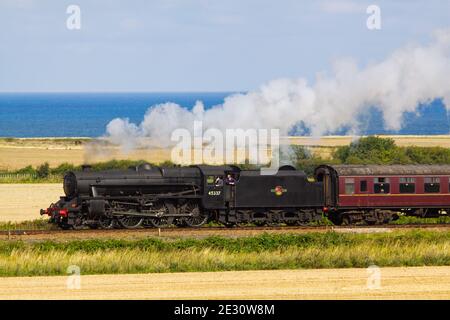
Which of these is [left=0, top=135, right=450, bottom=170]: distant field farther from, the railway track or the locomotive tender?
the railway track

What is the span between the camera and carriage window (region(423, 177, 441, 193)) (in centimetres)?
4047

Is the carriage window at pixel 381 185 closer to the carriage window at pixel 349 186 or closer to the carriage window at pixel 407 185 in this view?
the carriage window at pixel 407 185

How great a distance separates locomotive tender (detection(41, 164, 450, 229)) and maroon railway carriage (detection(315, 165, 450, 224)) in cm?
5

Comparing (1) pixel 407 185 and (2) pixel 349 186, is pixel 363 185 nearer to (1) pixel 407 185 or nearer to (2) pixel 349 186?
(2) pixel 349 186

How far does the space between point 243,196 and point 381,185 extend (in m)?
6.59

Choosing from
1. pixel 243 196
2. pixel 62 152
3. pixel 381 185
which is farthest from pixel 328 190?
pixel 62 152

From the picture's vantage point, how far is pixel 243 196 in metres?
39.2

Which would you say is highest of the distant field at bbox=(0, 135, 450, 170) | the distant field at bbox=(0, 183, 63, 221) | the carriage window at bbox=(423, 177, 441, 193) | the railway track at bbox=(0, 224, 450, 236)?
the distant field at bbox=(0, 135, 450, 170)

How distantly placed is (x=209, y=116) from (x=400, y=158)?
14943 mm

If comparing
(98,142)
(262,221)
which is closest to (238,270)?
(262,221)

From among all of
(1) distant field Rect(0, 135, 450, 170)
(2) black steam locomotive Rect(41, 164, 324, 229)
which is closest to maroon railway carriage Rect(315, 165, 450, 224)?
(2) black steam locomotive Rect(41, 164, 324, 229)

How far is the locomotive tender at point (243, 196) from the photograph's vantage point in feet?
123

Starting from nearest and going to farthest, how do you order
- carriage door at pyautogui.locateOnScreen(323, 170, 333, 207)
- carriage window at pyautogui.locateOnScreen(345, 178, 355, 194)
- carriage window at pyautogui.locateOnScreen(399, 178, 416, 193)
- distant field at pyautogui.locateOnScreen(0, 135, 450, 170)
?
carriage window at pyautogui.locateOnScreen(345, 178, 355, 194) → carriage window at pyautogui.locateOnScreen(399, 178, 416, 193) → carriage door at pyautogui.locateOnScreen(323, 170, 333, 207) → distant field at pyautogui.locateOnScreen(0, 135, 450, 170)
